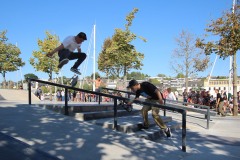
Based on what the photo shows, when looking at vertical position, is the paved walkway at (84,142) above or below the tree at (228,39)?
below

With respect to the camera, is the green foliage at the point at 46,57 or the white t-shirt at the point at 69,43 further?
the green foliage at the point at 46,57

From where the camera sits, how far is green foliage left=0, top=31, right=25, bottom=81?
116 feet

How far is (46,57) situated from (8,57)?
6369 mm

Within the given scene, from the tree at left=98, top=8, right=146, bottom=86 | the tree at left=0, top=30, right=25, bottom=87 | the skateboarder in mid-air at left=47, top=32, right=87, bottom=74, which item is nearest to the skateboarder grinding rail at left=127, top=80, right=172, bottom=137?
the skateboarder in mid-air at left=47, top=32, right=87, bottom=74

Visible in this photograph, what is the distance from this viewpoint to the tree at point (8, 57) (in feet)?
116

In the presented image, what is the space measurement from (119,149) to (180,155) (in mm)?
1203

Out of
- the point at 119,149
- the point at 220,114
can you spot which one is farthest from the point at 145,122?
the point at 220,114

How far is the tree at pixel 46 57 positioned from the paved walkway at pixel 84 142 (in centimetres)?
2597

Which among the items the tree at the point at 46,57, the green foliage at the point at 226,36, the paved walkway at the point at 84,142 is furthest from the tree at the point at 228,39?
the tree at the point at 46,57

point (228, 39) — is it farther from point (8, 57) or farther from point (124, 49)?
point (8, 57)

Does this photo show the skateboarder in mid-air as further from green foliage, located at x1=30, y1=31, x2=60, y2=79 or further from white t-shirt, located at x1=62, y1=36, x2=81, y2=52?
green foliage, located at x1=30, y1=31, x2=60, y2=79

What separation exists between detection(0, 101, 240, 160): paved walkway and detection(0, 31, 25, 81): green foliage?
29492mm

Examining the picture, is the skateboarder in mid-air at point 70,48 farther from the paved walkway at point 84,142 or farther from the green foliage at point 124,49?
the green foliage at point 124,49

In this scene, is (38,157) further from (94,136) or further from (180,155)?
(180,155)
